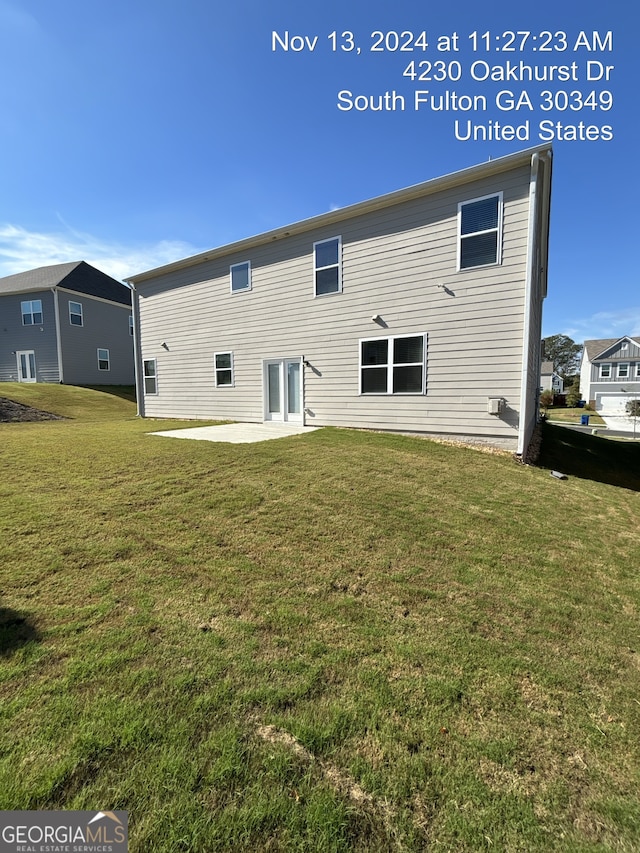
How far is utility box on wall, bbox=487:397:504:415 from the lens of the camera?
784 cm

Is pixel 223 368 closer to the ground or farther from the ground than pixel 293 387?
farther from the ground

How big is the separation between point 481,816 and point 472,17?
37.7 ft

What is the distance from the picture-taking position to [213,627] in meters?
2.51

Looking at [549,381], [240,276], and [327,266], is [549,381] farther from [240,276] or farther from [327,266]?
[240,276]

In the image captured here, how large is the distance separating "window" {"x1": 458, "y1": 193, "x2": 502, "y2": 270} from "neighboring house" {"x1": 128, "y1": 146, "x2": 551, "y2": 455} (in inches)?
0.9

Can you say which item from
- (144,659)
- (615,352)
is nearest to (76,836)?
(144,659)

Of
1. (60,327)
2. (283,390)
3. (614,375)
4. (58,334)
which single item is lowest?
(283,390)

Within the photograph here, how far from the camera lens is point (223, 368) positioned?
12.4 m

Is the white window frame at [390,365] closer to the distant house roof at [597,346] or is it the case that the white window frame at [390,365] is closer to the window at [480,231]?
the window at [480,231]

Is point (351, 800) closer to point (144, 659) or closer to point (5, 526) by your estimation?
point (144, 659)

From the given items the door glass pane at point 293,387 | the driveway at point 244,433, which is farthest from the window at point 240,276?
the driveway at point 244,433

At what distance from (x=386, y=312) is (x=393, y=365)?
1.35 meters

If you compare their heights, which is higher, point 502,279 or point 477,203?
point 477,203

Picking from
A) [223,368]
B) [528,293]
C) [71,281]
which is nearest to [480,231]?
[528,293]
